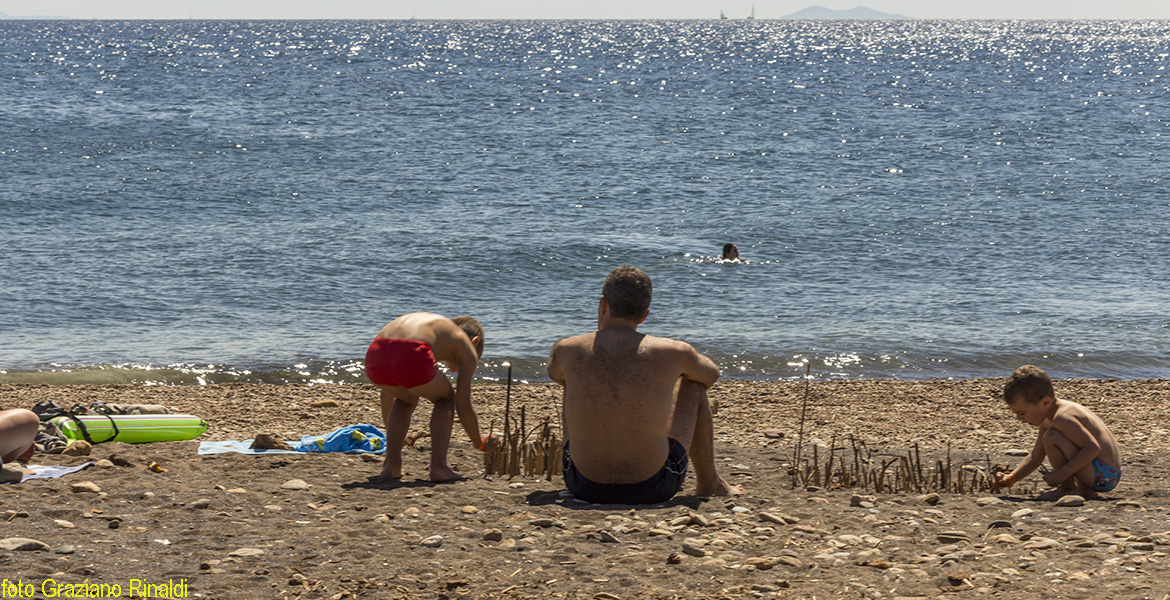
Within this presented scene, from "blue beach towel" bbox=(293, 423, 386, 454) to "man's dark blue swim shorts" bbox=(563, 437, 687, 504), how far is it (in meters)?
2.29

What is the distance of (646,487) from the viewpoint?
4938 millimetres

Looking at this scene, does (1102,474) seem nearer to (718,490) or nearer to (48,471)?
(718,490)

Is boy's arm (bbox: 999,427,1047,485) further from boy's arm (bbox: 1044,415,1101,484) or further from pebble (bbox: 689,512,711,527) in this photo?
pebble (bbox: 689,512,711,527)

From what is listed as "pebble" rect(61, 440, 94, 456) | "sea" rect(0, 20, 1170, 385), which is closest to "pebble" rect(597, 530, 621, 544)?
"pebble" rect(61, 440, 94, 456)

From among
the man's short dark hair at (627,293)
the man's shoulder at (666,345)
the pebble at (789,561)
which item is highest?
the man's short dark hair at (627,293)

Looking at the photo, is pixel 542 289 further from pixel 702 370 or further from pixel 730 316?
pixel 702 370

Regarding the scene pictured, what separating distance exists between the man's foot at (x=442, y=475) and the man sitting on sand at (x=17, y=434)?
7.65 feet

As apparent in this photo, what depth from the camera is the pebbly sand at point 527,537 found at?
3.64 metres

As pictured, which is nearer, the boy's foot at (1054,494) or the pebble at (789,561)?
the pebble at (789,561)

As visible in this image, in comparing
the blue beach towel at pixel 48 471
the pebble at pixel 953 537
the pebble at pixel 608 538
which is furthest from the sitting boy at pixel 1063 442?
the blue beach towel at pixel 48 471

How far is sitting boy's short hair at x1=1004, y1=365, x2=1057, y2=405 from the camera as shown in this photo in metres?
5.48

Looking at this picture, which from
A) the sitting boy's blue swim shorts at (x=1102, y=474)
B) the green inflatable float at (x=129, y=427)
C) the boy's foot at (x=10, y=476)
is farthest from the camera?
the green inflatable float at (x=129, y=427)

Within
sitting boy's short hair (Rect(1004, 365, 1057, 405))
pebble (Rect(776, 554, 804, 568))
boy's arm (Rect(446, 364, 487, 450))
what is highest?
sitting boy's short hair (Rect(1004, 365, 1057, 405))

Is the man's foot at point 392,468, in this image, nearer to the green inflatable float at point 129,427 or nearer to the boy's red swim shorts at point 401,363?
the boy's red swim shorts at point 401,363
